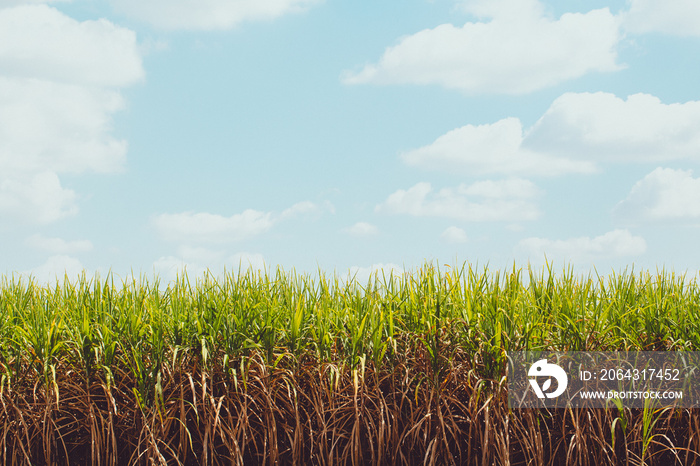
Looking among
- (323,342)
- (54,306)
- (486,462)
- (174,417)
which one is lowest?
(486,462)

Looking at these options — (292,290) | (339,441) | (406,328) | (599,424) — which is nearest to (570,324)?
Answer: (599,424)

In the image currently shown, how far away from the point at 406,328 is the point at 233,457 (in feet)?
5.54

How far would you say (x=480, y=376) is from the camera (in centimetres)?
452

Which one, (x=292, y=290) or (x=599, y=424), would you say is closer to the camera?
(x=599, y=424)

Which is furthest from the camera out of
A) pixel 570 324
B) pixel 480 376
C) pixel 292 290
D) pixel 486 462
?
pixel 292 290

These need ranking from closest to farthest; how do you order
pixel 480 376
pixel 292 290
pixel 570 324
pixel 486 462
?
pixel 486 462
pixel 480 376
pixel 570 324
pixel 292 290

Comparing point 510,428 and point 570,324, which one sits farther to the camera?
point 570,324

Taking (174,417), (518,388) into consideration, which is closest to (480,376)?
(518,388)

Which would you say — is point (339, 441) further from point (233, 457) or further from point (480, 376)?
point (480, 376)

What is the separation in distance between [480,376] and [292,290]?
6.37 feet

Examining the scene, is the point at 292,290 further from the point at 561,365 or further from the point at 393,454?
the point at 561,365

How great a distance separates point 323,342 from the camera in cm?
458

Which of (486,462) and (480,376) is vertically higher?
(480,376)

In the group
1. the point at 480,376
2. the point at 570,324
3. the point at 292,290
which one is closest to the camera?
the point at 480,376
